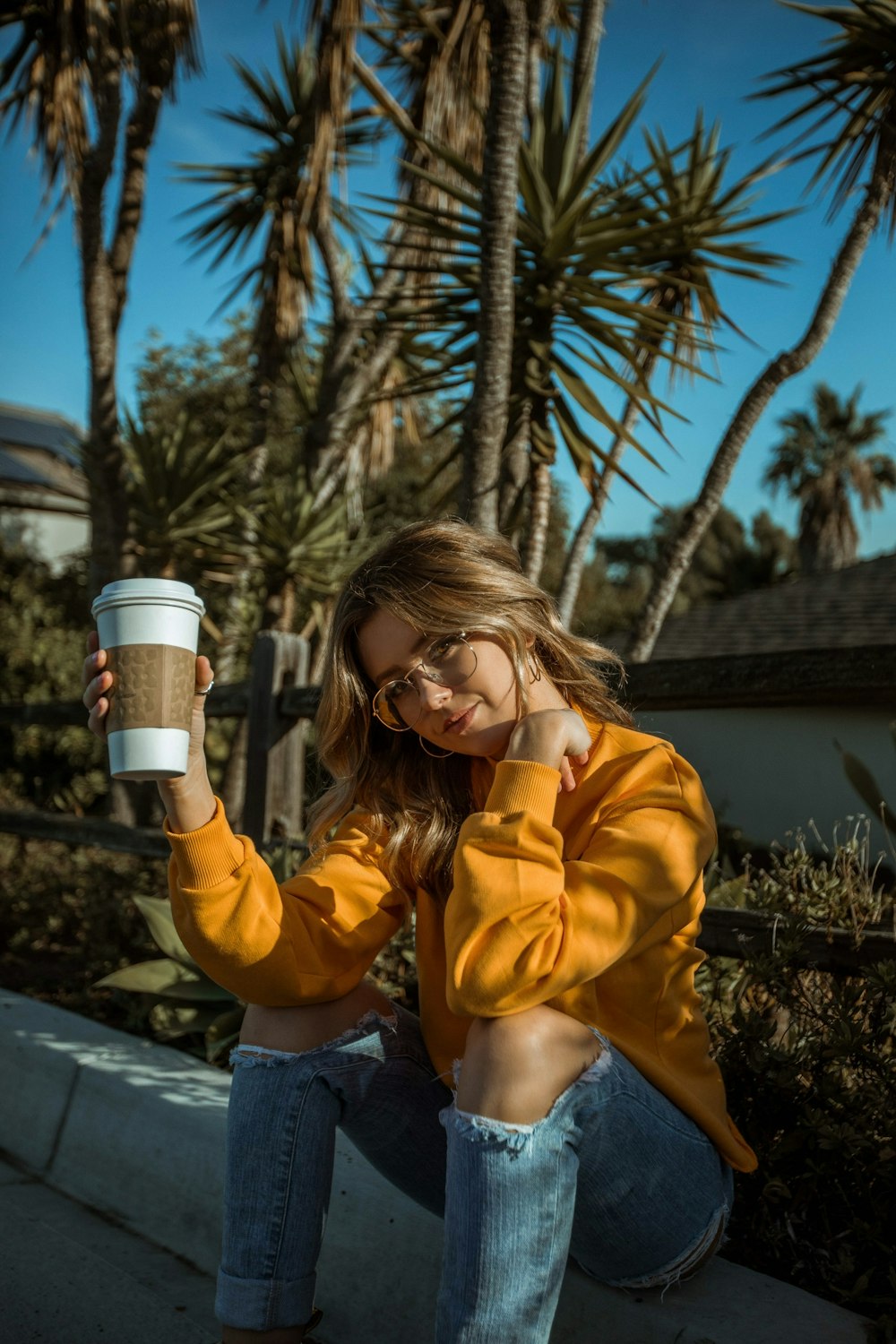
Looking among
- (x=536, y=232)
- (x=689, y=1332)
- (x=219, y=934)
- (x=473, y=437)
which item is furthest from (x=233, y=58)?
(x=689, y=1332)

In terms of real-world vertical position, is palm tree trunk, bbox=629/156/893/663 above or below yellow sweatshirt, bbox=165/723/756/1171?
above

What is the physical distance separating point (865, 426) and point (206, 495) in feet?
84.1

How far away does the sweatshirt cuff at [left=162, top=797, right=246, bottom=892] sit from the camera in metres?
1.67

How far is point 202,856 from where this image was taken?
1.67 m

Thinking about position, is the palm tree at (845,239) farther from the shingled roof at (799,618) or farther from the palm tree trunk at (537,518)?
the shingled roof at (799,618)

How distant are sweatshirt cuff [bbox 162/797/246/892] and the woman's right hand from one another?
0.01m

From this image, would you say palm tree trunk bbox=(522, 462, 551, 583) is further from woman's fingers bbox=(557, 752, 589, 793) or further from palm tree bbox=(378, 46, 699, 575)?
woman's fingers bbox=(557, 752, 589, 793)

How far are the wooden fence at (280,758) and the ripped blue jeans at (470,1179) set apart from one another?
60 centimetres

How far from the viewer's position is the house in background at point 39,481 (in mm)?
22094

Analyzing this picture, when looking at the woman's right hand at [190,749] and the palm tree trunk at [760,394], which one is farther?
the palm tree trunk at [760,394]

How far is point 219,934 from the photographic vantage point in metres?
1.68

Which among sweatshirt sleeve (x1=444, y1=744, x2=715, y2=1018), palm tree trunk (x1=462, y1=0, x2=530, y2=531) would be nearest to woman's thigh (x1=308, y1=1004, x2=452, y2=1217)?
sweatshirt sleeve (x1=444, y1=744, x2=715, y2=1018)

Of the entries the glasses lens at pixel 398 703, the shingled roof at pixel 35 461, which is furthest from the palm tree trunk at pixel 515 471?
the shingled roof at pixel 35 461

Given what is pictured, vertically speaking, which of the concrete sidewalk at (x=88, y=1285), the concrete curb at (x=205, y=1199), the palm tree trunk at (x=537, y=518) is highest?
the palm tree trunk at (x=537, y=518)
